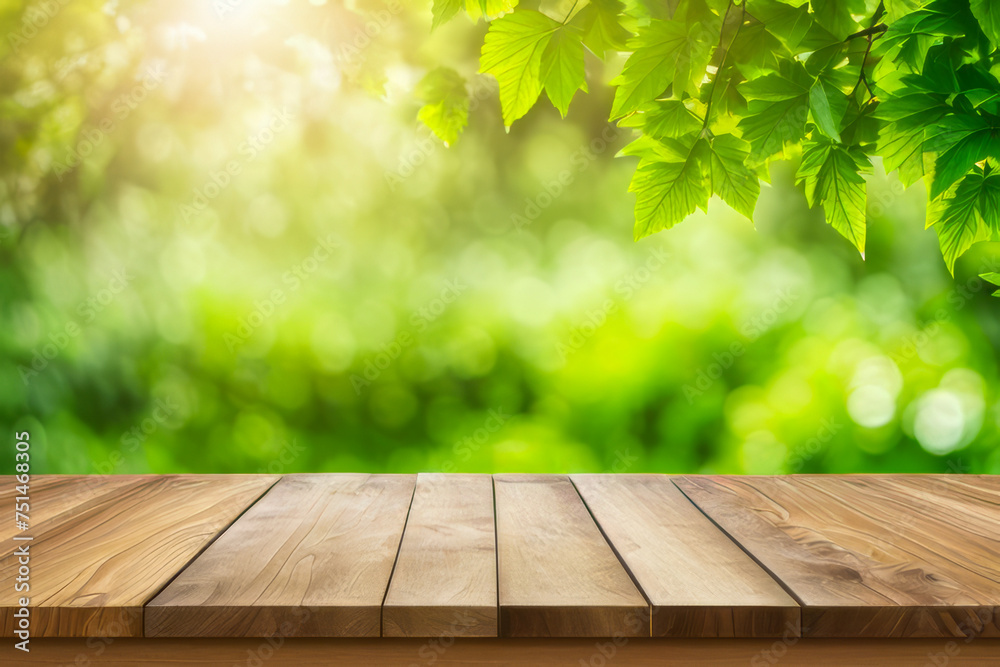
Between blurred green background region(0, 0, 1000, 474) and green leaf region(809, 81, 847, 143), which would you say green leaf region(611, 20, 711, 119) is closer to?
green leaf region(809, 81, 847, 143)

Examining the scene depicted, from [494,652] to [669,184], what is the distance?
1.89 ft

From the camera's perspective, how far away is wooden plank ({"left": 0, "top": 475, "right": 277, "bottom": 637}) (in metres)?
0.76

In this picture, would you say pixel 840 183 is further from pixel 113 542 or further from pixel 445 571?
pixel 113 542

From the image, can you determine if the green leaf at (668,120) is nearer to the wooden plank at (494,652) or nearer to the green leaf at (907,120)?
the green leaf at (907,120)

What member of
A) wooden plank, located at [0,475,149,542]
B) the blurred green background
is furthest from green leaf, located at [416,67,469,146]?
the blurred green background

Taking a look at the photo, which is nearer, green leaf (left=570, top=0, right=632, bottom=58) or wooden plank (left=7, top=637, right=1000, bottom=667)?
green leaf (left=570, top=0, right=632, bottom=58)

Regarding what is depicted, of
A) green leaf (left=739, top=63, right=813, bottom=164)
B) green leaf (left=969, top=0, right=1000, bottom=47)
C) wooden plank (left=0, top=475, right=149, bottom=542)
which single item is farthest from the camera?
wooden plank (left=0, top=475, right=149, bottom=542)

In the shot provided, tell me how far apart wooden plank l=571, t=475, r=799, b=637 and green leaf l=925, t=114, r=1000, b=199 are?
0.52m

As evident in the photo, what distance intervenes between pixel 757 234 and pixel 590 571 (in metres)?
1.34

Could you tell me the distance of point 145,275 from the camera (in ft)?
6.40

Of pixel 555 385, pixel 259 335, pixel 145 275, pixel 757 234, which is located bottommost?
pixel 555 385

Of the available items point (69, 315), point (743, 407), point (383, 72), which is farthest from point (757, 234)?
point (69, 315)

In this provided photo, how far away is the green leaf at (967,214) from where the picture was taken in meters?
0.51

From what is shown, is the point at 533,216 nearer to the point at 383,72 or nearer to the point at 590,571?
the point at 383,72
